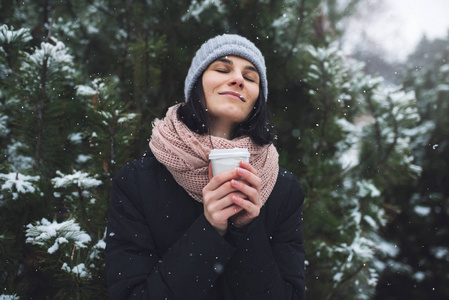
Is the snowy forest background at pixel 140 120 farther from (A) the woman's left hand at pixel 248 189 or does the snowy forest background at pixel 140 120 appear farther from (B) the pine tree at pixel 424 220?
(A) the woman's left hand at pixel 248 189

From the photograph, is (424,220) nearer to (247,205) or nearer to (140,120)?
(247,205)

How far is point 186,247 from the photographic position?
0.99 m

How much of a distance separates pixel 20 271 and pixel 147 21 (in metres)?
1.65

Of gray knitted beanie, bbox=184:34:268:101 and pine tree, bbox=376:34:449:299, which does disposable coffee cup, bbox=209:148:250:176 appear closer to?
gray knitted beanie, bbox=184:34:268:101

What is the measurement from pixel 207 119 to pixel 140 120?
552 millimetres

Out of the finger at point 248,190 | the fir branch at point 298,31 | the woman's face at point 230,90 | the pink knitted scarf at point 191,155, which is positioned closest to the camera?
the finger at point 248,190

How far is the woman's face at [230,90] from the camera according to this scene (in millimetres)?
1304

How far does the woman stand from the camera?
972 millimetres

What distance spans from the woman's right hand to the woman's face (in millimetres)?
460

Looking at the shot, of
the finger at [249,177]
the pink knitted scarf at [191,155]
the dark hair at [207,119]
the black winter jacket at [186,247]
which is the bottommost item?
the black winter jacket at [186,247]

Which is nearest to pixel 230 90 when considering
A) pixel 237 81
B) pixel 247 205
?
pixel 237 81

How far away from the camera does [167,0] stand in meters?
1.86

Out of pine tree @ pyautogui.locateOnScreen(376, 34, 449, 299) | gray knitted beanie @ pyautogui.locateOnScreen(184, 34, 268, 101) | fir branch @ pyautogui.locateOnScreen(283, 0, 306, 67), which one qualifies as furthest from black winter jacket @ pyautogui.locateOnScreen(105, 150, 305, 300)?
pine tree @ pyautogui.locateOnScreen(376, 34, 449, 299)

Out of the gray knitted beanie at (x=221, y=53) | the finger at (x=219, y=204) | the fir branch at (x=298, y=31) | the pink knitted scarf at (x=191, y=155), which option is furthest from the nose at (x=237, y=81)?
the fir branch at (x=298, y=31)
